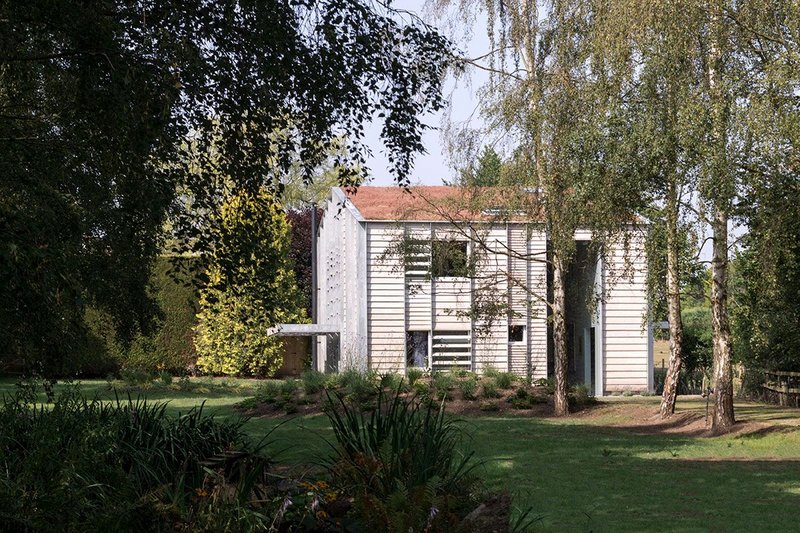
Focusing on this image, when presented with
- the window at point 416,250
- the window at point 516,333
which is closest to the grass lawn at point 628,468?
the window at point 416,250

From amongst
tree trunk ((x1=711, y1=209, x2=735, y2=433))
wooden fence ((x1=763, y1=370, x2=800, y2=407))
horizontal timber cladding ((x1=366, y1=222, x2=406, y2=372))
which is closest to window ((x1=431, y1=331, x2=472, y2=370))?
horizontal timber cladding ((x1=366, y1=222, x2=406, y2=372))

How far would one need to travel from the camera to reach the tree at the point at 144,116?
7.98 m

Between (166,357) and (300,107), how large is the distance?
83.9 feet

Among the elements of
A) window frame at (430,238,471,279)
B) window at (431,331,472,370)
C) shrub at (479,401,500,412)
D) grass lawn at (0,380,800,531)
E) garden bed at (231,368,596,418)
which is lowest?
grass lawn at (0,380,800,531)

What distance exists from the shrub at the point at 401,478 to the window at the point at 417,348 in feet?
69.0

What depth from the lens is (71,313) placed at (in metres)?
9.73

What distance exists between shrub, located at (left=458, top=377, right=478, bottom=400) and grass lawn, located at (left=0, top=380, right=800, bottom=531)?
1798 millimetres

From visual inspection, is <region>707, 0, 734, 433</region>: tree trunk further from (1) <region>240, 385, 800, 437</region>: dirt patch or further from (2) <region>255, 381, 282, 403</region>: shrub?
(2) <region>255, 381, 282, 403</region>: shrub

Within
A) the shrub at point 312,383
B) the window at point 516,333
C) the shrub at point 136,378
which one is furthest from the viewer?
the window at point 516,333

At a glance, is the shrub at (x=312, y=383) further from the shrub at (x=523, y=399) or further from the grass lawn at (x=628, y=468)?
the shrub at (x=523, y=399)

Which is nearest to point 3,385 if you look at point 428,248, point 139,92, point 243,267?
point 428,248

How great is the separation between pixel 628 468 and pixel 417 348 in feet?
52.7

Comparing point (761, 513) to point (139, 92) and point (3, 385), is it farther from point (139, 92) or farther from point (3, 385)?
point (3, 385)

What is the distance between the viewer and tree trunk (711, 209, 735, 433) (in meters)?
17.7
